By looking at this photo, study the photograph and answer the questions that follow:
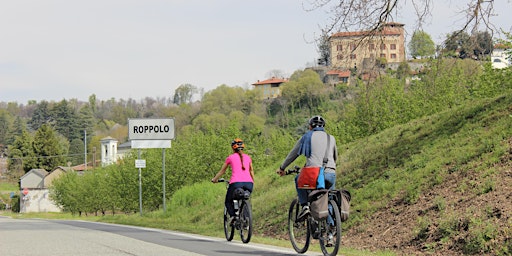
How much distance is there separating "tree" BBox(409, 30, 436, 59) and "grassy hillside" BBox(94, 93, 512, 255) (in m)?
2.37

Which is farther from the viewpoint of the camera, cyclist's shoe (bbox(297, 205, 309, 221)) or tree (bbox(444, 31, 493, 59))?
tree (bbox(444, 31, 493, 59))

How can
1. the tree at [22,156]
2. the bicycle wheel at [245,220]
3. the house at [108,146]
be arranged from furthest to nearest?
the house at [108,146]
the tree at [22,156]
the bicycle wheel at [245,220]

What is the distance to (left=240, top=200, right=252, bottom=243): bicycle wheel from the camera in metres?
13.7

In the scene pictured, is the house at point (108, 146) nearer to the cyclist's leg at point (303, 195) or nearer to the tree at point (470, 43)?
the tree at point (470, 43)

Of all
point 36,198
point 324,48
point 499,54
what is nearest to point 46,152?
point 36,198

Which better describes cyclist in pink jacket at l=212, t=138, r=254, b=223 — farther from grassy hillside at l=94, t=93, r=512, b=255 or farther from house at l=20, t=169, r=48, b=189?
house at l=20, t=169, r=48, b=189

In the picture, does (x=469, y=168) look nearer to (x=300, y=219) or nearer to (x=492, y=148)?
(x=492, y=148)

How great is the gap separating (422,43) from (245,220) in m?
6.21

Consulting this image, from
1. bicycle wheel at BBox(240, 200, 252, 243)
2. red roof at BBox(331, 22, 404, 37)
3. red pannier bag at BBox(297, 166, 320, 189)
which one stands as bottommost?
bicycle wheel at BBox(240, 200, 252, 243)

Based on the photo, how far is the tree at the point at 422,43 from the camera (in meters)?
16.7

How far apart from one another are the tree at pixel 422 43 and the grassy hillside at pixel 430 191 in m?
2.37

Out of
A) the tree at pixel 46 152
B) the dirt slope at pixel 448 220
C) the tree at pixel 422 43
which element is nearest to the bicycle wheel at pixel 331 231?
the dirt slope at pixel 448 220

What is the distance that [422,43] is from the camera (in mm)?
16875

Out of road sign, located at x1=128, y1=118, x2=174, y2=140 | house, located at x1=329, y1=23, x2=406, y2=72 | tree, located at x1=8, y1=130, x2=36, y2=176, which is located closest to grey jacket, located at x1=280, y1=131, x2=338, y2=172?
house, located at x1=329, y1=23, x2=406, y2=72
